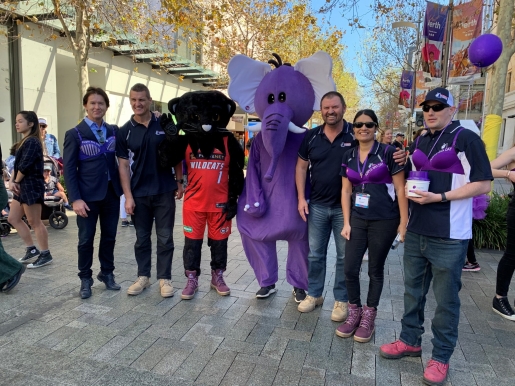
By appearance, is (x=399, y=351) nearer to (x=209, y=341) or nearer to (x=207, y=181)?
(x=209, y=341)

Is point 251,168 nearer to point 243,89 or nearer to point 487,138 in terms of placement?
point 243,89

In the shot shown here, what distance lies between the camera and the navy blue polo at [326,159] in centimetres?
333

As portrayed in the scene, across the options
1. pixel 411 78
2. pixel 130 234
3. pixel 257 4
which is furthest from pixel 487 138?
pixel 411 78

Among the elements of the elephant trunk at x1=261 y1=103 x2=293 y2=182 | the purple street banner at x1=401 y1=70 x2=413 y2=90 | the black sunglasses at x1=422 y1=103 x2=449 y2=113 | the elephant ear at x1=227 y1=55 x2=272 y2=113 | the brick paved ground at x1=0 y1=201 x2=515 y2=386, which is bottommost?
the brick paved ground at x1=0 y1=201 x2=515 y2=386

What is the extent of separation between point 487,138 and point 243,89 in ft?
13.7

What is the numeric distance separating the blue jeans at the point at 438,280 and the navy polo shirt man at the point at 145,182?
230cm

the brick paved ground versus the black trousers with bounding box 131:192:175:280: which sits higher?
the black trousers with bounding box 131:192:175:280

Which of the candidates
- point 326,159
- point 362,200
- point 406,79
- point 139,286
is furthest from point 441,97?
point 406,79

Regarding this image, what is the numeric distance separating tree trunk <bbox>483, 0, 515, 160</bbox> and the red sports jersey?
171 inches

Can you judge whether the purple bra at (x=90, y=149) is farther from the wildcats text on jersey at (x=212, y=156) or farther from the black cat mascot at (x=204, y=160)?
the wildcats text on jersey at (x=212, y=156)

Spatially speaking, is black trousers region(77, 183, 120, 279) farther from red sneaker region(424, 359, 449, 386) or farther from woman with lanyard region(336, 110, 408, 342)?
red sneaker region(424, 359, 449, 386)

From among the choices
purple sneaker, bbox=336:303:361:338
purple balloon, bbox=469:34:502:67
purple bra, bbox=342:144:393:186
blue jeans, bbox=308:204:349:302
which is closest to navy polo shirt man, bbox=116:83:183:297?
blue jeans, bbox=308:204:349:302

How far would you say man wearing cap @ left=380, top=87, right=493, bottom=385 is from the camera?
7.97 feet

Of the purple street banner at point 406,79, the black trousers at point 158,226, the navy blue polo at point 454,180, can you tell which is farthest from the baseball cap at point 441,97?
the purple street banner at point 406,79
